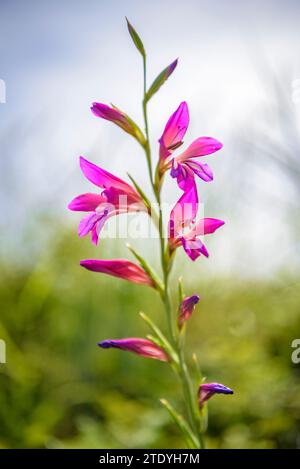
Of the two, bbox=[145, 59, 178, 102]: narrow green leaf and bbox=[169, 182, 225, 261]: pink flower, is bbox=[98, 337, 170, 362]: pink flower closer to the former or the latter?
Answer: bbox=[169, 182, 225, 261]: pink flower

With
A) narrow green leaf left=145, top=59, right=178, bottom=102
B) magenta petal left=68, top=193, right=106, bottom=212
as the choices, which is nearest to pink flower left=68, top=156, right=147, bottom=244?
magenta petal left=68, top=193, right=106, bottom=212

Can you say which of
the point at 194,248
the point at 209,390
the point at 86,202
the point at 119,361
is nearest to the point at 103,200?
the point at 86,202

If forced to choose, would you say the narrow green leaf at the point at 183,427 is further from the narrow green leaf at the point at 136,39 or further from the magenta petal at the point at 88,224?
the narrow green leaf at the point at 136,39

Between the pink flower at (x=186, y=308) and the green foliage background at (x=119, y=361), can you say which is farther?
the green foliage background at (x=119, y=361)

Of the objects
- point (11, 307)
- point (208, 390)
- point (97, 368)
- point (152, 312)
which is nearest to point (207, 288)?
point (152, 312)

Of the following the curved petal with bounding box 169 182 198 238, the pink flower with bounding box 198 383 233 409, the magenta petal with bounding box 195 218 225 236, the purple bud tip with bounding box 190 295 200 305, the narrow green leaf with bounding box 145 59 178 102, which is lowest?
the pink flower with bounding box 198 383 233 409

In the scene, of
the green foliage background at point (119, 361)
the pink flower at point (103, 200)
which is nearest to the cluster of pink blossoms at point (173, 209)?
the pink flower at point (103, 200)
